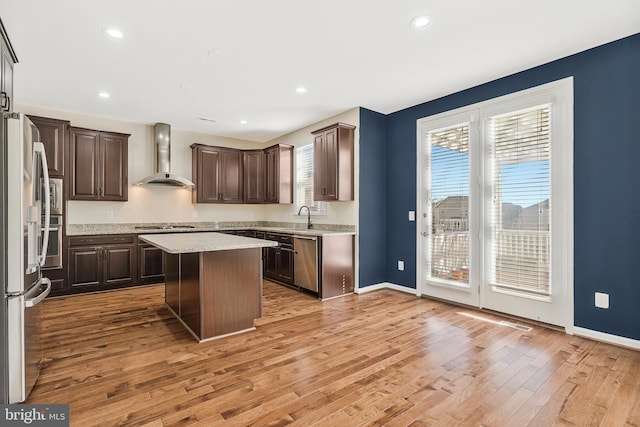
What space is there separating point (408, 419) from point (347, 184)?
3.32 metres

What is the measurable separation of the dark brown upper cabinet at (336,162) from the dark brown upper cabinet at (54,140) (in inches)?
147

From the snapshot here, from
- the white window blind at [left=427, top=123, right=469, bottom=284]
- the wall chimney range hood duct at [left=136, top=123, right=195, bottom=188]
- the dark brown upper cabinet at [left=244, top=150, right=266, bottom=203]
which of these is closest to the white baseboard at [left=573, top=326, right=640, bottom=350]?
the white window blind at [left=427, top=123, right=469, bottom=284]

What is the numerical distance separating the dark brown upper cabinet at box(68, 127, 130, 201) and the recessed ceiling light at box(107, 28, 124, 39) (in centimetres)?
269

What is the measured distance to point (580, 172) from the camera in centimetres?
307

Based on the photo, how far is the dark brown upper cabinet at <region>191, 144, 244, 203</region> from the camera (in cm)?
598

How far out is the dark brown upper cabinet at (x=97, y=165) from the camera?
188 inches

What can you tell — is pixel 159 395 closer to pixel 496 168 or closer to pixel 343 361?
pixel 343 361

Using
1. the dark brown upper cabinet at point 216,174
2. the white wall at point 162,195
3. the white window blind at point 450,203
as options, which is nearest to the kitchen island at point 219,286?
the white wall at point 162,195

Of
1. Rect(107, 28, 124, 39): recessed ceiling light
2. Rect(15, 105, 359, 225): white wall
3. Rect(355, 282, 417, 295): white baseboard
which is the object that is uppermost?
Rect(107, 28, 124, 39): recessed ceiling light

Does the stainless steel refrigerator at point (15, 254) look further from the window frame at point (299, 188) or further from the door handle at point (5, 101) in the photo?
the window frame at point (299, 188)

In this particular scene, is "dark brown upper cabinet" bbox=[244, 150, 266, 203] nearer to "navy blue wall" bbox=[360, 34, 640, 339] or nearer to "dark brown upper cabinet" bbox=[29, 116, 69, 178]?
"dark brown upper cabinet" bbox=[29, 116, 69, 178]

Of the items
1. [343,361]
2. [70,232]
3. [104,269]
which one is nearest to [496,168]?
[343,361]

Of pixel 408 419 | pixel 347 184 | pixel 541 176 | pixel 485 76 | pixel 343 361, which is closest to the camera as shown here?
pixel 408 419

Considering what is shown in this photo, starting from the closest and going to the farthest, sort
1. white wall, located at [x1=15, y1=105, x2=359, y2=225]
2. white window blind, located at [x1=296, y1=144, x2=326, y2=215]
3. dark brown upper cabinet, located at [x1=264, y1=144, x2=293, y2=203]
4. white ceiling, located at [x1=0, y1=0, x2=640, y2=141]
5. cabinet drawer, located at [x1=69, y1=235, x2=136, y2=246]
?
white ceiling, located at [x1=0, y1=0, x2=640, y2=141], cabinet drawer, located at [x1=69, y1=235, x2=136, y2=246], white wall, located at [x1=15, y1=105, x2=359, y2=225], white window blind, located at [x1=296, y1=144, x2=326, y2=215], dark brown upper cabinet, located at [x1=264, y1=144, x2=293, y2=203]
